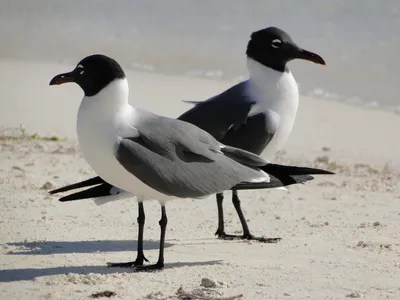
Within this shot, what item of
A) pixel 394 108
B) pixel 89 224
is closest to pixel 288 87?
pixel 89 224

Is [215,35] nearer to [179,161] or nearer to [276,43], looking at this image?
[276,43]

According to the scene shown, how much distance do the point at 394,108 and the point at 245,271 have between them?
8.48m

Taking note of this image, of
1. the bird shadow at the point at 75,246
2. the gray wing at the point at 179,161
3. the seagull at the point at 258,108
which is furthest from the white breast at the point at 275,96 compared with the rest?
the bird shadow at the point at 75,246

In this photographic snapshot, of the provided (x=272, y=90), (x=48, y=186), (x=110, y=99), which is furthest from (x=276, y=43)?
(x=48, y=186)

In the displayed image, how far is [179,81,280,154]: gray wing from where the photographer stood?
710 centimetres

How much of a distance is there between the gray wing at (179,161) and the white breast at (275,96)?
923 millimetres

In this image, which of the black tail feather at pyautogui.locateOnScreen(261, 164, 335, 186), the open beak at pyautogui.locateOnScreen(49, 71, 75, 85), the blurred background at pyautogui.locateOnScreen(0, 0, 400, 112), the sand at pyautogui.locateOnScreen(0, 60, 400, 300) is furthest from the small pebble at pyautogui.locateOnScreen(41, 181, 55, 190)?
the blurred background at pyautogui.locateOnScreen(0, 0, 400, 112)

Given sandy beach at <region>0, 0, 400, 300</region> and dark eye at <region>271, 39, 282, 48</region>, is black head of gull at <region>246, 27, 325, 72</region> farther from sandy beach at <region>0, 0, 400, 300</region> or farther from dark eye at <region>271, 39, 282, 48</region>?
sandy beach at <region>0, 0, 400, 300</region>

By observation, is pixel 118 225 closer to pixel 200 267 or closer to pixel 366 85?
pixel 200 267

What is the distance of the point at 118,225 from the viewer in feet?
24.3

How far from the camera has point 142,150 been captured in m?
5.86

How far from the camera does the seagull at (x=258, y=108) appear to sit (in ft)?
23.3

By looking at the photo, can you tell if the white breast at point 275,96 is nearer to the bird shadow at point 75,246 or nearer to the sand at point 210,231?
the sand at point 210,231

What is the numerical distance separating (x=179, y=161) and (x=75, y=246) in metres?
1.06
